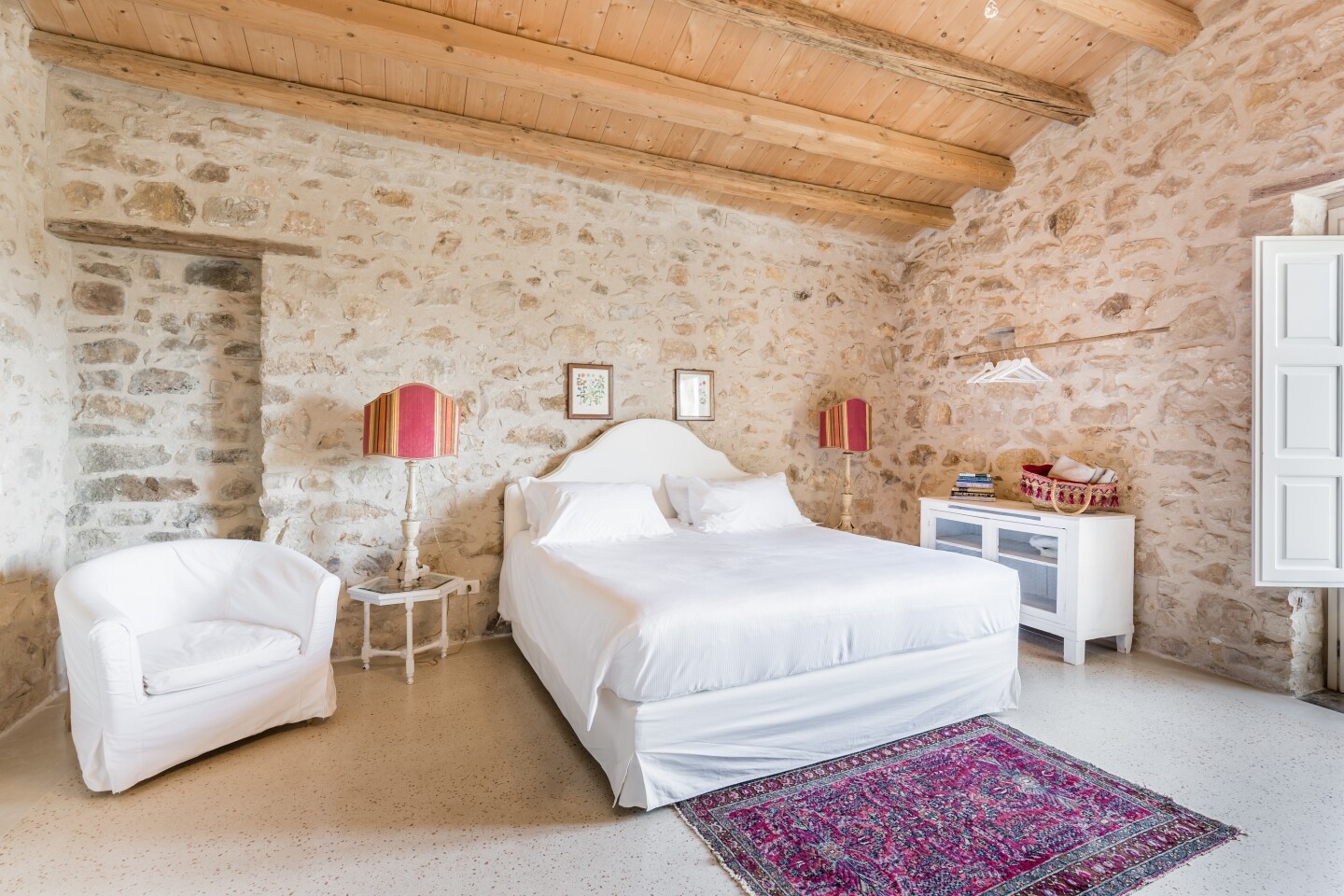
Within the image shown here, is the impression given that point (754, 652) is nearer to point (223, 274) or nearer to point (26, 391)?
point (26, 391)

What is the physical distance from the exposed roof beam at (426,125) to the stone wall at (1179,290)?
106cm

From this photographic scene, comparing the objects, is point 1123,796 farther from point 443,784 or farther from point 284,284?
point 284,284

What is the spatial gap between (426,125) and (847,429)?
3112mm

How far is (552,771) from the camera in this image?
2092mm

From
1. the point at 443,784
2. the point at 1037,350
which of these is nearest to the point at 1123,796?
the point at 443,784

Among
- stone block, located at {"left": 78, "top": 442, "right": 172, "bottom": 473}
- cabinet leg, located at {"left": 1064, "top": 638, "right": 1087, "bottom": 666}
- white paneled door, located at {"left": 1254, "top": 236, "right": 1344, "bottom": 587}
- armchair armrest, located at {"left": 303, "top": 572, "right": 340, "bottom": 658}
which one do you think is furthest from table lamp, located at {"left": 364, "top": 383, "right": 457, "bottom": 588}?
white paneled door, located at {"left": 1254, "top": 236, "right": 1344, "bottom": 587}

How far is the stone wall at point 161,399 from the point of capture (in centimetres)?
292

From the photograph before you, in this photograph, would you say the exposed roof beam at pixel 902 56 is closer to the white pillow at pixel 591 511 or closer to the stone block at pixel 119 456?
the white pillow at pixel 591 511

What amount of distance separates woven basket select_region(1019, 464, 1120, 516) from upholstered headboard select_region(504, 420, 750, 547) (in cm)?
173

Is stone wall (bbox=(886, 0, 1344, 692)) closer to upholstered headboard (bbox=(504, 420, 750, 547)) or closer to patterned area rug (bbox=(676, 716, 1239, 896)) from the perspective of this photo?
patterned area rug (bbox=(676, 716, 1239, 896))

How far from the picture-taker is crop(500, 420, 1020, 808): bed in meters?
1.85

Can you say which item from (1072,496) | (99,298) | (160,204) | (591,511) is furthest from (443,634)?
(1072,496)

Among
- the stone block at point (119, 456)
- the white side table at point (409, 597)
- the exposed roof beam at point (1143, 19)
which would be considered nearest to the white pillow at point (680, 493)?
the white side table at point (409, 597)

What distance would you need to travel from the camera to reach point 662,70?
10.1ft
